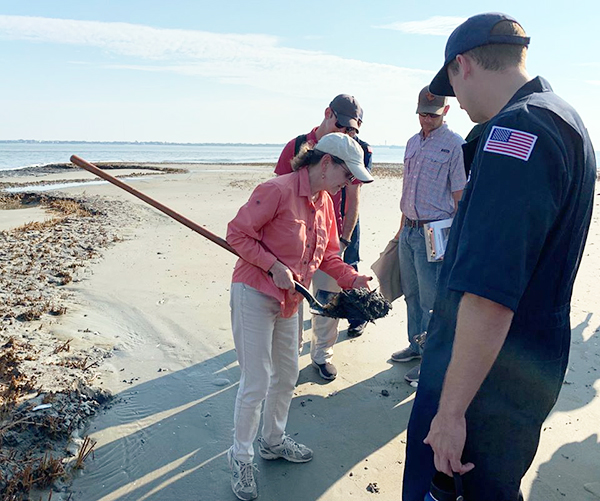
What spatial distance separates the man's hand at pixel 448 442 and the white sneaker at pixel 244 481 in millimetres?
1709

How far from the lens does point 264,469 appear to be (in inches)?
A: 138

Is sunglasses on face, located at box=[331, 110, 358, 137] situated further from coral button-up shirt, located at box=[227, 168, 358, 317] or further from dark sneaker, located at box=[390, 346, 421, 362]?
dark sneaker, located at box=[390, 346, 421, 362]

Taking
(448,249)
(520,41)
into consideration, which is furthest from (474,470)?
(520,41)

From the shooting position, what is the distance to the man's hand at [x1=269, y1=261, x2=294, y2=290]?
3.02m

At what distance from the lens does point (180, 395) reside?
14.4 ft

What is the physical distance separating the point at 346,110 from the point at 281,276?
82.1 inches

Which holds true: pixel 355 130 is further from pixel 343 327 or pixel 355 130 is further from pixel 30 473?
pixel 30 473

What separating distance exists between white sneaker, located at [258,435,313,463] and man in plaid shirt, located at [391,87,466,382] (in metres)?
1.55

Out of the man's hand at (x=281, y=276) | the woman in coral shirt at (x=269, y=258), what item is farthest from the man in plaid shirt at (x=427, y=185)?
the man's hand at (x=281, y=276)

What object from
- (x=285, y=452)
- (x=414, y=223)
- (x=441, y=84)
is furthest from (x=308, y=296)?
(x=414, y=223)

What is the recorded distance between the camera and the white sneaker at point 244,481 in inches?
124

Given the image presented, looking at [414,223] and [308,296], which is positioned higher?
[414,223]

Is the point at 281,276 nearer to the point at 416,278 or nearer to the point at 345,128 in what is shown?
the point at 345,128

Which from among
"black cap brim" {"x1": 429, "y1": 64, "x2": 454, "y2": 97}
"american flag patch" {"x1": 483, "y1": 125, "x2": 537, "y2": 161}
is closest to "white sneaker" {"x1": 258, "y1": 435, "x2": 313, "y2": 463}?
"black cap brim" {"x1": 429, "y1": 64, "x2": 454, "y2": 97}
